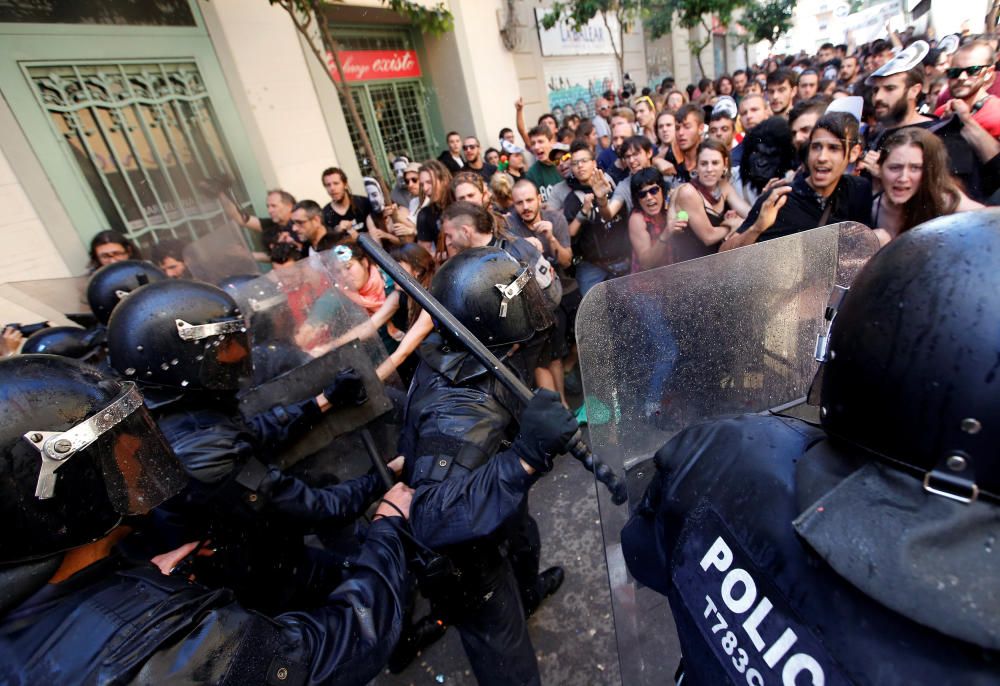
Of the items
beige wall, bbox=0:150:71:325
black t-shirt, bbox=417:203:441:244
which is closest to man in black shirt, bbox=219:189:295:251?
black t-shirt, bbox=417:203:441:244

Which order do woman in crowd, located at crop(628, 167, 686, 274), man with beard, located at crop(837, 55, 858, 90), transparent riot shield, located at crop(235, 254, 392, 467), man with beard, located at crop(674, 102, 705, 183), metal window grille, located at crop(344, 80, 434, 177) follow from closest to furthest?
transparent riot shield, located at crop(235, 254, 392, 467) → woman in crowd, located at crop(628, 167, 686, 274) → man with beard, located at crop(674, 102, 705, 183) → metal window grille, located at crop(344, 80, 434, 177) → man with beard, located at crop(837, 55, 858, 90)

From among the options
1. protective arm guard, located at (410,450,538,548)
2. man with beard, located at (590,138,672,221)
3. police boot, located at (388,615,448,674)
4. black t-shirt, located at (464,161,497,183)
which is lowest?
police boot, located at (388,615,448,674)

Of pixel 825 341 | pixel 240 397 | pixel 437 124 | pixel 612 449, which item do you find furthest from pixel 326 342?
pixel 437 124

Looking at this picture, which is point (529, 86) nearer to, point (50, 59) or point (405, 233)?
point (405, 233)

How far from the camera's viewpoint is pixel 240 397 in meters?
2.30

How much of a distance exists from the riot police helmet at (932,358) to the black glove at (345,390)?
1941 millimetres

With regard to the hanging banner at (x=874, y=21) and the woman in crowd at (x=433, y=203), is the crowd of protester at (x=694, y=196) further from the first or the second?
the hanging banner at (x=874, y=21)

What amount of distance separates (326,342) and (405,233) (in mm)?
2699

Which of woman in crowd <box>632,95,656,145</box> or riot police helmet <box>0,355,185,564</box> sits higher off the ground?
woman in crowd <box>632,95,656,145</box>

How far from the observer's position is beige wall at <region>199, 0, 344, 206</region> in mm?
5609

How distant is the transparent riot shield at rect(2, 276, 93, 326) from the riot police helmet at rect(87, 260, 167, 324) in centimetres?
46

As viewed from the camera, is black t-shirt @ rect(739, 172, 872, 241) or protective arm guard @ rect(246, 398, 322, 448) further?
black t-shirt @ rect(739, 172, 872, 241)

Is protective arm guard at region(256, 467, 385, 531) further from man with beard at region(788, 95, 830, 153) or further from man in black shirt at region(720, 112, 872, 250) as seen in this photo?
man with beard at region(788, 95, 830, 153)

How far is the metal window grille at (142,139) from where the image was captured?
4.46m
